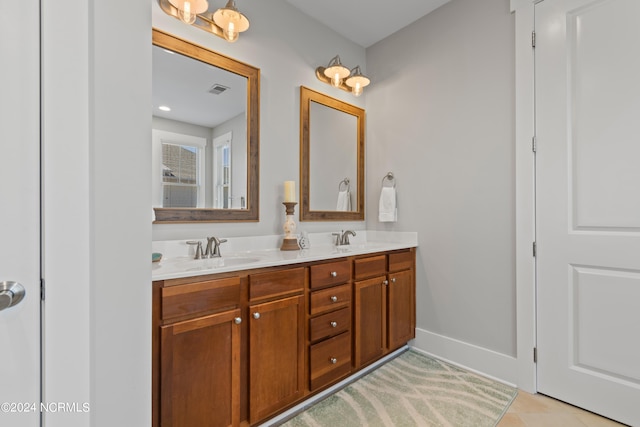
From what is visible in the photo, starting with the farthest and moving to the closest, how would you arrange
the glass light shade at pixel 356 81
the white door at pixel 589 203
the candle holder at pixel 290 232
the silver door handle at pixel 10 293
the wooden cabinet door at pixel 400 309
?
the glass light shade at pixel 356 81 < the wooden cabinet door at pixel 400 309 < the candle holder at pixel 290 232 < the white door at pixel 589 203 < the silver door handle at pixel 10 293

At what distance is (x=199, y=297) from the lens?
1224mm

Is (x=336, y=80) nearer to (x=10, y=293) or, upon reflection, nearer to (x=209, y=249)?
(x=209, y=249)

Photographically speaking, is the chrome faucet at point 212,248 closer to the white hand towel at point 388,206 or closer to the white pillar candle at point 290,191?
the white pillar candle at point 290,191

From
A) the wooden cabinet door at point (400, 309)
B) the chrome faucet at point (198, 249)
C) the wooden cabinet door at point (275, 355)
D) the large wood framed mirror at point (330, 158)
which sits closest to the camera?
the wooden cabinet door at point (275, 355)

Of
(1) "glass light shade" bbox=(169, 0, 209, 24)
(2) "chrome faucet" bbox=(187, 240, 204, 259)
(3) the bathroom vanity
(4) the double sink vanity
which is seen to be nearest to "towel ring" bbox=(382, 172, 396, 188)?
(4) the double sink vanity

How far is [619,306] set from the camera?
1531mm

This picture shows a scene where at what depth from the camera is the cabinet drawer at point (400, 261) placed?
7.09 ft

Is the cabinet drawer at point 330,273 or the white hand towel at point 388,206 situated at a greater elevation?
the white hand towel at point 388,206

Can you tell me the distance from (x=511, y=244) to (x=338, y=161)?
1.41 m

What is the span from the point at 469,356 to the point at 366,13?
268 cm

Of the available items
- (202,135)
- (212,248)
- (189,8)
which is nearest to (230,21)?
(189,8)

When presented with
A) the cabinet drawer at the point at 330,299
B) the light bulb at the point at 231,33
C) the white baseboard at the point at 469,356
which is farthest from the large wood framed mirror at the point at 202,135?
the white baseboard at the point at 469,356

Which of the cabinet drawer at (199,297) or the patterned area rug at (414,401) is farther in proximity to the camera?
the patterned area rug at (414,401)

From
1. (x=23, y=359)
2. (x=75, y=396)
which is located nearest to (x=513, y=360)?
(x=75, y=396)
